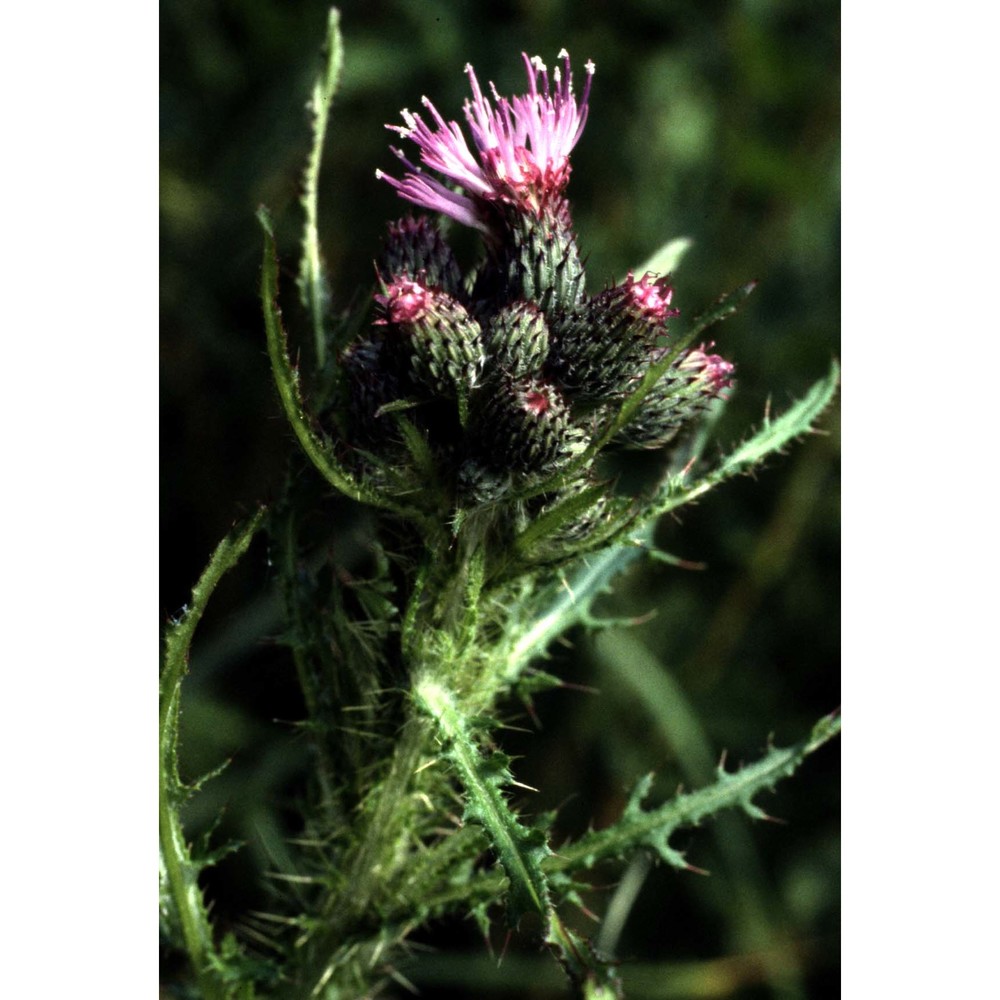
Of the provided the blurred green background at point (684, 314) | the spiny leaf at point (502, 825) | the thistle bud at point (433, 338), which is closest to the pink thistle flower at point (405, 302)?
the thistle bud at point (433, 338)

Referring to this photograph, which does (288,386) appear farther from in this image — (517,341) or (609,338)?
(609,338)

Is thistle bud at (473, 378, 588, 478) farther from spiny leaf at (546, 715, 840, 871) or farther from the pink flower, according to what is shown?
spiny leaf at (546, 715, 840, 871)

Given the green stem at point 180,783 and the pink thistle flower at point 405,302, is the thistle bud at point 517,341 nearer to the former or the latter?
the pink thistle flower at point 405,302

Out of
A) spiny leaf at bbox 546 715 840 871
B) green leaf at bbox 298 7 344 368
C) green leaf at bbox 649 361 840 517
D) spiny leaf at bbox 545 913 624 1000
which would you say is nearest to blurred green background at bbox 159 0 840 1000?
spiny leaf at bbox 546 715 840 871

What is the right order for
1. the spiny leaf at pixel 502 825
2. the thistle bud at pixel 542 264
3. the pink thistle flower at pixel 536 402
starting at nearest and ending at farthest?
the spiny leaf at pixel 502 825 → the pink thistle flower at pixel 536 402 → the thistle bud at pixel 542 264

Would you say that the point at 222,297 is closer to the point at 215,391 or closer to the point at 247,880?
the point at 215,391

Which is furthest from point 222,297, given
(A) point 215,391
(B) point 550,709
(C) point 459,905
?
(C) point 459,905
